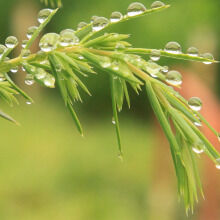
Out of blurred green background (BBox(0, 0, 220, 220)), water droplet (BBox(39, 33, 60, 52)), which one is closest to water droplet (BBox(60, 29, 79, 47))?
water droplet (BBox(39, 33, 60, 52))

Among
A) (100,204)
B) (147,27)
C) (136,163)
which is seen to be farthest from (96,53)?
(147,27)

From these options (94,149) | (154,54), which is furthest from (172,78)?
(94,149)

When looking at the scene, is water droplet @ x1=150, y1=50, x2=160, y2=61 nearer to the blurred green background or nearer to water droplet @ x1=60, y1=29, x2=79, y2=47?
water droplet @ x1=60, y1=29, x2=79, y2=47

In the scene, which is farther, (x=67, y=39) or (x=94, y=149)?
(x=94, y=149)

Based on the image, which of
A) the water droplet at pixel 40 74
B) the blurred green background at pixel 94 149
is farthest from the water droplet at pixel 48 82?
the blurred green background at pixel 94 149

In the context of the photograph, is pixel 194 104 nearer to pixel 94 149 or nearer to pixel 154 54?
pixel 154 54

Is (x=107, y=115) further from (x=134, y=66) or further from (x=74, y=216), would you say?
(x=134, y=66)
